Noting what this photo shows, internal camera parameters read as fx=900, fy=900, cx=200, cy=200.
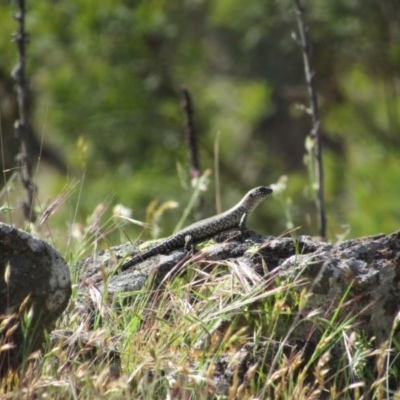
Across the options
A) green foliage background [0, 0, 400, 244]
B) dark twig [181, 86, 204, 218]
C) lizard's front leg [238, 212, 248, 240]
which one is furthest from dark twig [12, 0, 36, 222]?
green foliage background [0, 0, 400, 244]

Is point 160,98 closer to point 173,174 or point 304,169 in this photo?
point 173,174

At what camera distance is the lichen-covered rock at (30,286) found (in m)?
4.04

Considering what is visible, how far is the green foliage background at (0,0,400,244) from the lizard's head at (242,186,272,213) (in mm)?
6982

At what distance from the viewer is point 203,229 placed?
554cm

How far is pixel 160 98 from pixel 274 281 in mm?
10293

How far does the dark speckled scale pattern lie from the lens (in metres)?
5.20

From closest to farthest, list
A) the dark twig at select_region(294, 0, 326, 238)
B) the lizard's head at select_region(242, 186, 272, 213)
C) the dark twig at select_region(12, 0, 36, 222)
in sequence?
the lizard's head at select_region(242, 186, 272, 213), the dark twig at select_region(12, 0, 36, 222), the dark twig at select_region(294, 0, 326, 238)

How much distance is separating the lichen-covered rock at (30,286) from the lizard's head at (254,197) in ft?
7.32

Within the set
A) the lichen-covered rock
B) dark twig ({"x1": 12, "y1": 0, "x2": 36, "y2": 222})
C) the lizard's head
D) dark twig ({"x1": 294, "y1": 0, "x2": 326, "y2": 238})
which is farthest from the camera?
dark twig ({"x1": 294, "y1": 0, "x2": 326, "y2": 238})

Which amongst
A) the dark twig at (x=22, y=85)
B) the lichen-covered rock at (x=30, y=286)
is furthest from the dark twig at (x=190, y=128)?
the lichen-covered rock at (x=30, y=286)

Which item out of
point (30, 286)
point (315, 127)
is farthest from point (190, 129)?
point (30, 286)

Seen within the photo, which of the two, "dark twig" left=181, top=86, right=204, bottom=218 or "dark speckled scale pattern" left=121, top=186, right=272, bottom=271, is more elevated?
"dark twig" left=181, top=86, right=204, bottom=218

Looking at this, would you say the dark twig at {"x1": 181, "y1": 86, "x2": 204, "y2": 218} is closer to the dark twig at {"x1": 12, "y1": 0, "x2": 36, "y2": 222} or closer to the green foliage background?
the dark twig at {"x1": 12, "y1": 0, "x2": 36, "y2": 222}

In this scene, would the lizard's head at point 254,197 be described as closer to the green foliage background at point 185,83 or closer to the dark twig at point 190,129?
the dark twig at point 190,129
